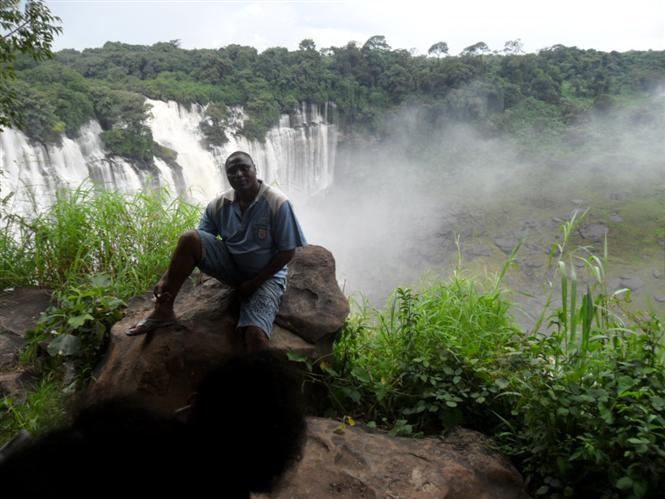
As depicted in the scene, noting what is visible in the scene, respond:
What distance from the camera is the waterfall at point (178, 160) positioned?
828 centimetres

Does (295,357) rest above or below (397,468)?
above

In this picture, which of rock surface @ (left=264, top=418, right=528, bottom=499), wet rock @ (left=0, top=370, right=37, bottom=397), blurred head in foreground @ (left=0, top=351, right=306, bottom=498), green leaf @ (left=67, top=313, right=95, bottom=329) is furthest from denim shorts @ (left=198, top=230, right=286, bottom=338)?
blurred head in foreground @ (left=0, top=351, right=306, bottom=498)

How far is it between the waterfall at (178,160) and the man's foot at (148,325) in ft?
6.01

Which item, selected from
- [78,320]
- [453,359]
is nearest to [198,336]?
[78,320]

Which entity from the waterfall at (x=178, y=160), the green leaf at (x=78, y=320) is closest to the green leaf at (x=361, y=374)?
the green leaf at (x=78, y=320)

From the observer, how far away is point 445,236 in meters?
21.5

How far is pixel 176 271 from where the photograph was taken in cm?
241

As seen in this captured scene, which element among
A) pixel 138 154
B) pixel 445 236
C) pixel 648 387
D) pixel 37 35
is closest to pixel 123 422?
pixel 648 387

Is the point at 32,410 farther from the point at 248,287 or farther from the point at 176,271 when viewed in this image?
the point at 248,287

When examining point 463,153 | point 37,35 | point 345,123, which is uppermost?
point 37,35

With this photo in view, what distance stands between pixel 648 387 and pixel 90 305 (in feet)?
9.22

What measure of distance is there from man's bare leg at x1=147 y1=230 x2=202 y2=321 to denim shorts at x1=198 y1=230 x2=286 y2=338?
40 millimetres

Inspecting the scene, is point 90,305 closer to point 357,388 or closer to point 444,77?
point 357,388

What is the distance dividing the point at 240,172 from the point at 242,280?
1.95 ft
